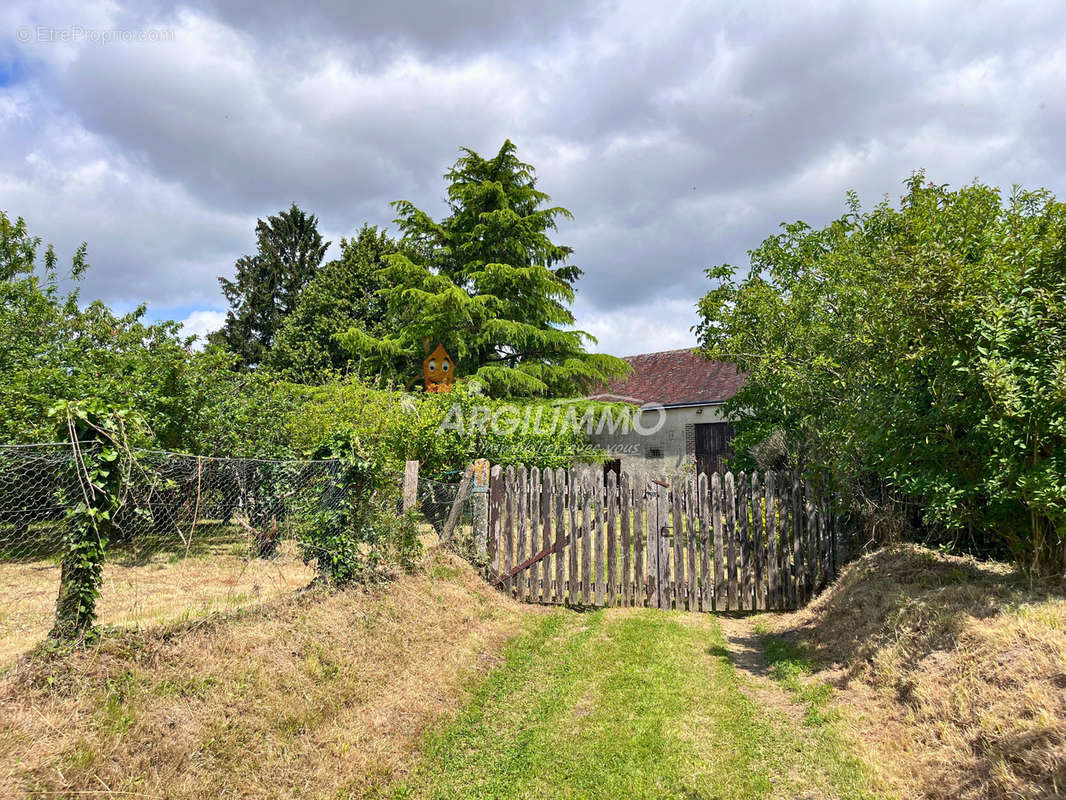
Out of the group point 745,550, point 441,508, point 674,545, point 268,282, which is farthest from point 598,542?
point 268,282

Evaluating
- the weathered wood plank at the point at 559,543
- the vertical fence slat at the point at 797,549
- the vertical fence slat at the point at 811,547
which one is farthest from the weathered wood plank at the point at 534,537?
the vertical fence slat at the point at 811,547

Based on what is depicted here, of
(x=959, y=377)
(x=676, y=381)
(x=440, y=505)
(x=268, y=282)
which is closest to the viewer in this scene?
(x=959, y=377)

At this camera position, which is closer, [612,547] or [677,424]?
[612,547]

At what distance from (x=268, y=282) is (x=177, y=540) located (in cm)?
2856

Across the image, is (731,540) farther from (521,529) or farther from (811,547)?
(521,529)

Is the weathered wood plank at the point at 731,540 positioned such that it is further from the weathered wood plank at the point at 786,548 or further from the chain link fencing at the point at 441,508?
the chain link fencing at the point at 441,508

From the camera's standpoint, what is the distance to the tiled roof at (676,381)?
69.3 ft

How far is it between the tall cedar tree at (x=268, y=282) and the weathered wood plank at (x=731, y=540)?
96.0 ft

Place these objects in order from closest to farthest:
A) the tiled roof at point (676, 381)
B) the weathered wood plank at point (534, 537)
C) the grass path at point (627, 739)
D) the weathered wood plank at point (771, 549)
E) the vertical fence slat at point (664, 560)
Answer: the grass path at point (627, 739) < the weathered wood plank at point (771, 549) < the vertical fence slat at point (664, 560) < the weathered wood plank at point (534, 537) < the tiled roof at point (676, 381)

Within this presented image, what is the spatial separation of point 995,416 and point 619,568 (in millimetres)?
4581

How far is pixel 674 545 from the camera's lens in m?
7.54

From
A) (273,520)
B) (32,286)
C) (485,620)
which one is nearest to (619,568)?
(485,620)

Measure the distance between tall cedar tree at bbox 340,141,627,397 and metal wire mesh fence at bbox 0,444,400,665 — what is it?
10.1 m

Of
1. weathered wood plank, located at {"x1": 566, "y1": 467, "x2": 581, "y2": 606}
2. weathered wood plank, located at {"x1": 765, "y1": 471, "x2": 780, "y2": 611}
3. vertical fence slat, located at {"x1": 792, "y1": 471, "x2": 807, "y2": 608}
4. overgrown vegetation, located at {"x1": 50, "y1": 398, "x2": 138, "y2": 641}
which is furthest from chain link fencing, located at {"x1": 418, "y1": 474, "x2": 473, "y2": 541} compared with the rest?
vertical fence slat, located at {"x1": 792, "y1": 471, "x2": 807, "y2": 608}
